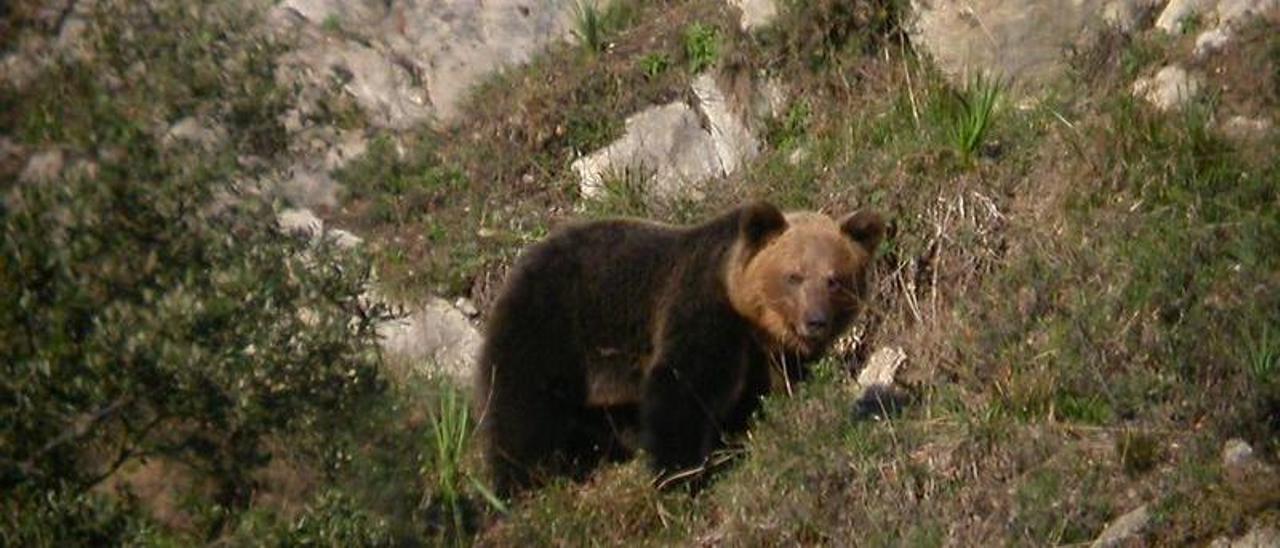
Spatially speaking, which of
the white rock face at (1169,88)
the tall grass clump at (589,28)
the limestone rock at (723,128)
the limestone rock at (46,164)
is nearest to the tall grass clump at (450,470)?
the limestone rock at (46,164)

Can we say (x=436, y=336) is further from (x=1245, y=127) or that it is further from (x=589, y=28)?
(x=1245, y=127)

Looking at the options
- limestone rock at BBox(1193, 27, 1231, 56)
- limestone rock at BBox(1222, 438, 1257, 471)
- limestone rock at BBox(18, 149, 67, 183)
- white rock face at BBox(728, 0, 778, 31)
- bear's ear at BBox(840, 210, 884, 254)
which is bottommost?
white rock face at BBox(728, 0, 778, 31)

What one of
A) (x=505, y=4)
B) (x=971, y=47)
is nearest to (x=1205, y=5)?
(x=971, y=47)

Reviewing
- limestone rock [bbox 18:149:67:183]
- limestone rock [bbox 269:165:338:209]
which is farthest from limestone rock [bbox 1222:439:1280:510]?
limestone rock [bbox 269:165:338:209]

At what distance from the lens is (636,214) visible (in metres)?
14.4

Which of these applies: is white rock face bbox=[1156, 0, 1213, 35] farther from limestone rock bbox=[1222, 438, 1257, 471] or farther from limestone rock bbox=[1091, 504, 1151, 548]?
limestone rock bbox=[1091, 504, 1151, 548]

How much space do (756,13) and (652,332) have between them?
4.82 metres

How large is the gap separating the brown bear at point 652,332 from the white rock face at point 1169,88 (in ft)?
9.97

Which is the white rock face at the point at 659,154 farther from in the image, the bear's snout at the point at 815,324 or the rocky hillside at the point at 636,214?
the bear's snout at the point at 815,324

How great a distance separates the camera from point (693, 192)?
1452 centimetres

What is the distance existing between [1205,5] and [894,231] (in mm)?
3134

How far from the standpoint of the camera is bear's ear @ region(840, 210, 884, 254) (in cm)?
1132

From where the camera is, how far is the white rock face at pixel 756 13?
15151mm

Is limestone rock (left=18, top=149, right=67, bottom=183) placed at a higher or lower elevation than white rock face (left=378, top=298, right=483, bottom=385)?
higher
